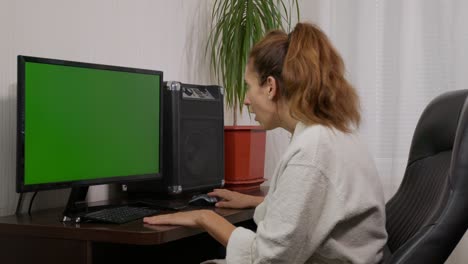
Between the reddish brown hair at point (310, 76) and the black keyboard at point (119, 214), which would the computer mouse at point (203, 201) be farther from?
the reddish brown hair at point (310, 76)

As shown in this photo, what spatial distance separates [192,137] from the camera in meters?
2.35

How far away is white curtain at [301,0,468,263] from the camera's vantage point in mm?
2701

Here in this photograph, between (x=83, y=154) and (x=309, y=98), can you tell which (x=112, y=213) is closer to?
(x=83, y=154)

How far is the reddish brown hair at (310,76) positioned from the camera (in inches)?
56.3

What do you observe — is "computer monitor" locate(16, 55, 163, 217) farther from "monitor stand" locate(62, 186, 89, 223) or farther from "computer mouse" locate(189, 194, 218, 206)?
"computer mouse" locate(189, 194, 218, 206)

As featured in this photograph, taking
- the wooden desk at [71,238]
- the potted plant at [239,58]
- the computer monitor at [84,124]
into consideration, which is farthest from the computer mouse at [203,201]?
the potted plant at [239,58]

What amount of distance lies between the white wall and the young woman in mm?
709

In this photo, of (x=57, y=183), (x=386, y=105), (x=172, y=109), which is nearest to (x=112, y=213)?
(x=57, y=183)

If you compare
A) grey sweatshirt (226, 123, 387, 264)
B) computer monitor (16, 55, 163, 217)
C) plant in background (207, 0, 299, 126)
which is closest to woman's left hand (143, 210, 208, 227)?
grey sweatshirt (226, 123, 387, 264)

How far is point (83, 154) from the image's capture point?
186 centimetres

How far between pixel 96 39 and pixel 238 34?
81 centimetres

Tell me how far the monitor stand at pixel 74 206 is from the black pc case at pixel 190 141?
1.18ft

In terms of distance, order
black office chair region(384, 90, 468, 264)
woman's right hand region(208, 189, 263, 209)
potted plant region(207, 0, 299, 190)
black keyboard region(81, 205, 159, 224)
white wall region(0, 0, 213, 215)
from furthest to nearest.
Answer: potted plant region(207, 0, 299, 190) < woman's right hand region(208, 189, 263, 209) < white wall region(0, 0, 213, 215) < black keyboard region(81, 205, 159, 224) < black office chair region(384, 90, 468, 264)

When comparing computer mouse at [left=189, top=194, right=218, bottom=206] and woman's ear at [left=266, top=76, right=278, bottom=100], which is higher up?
woman's ear at [left=266, top=76, right=278, bottom=100]
